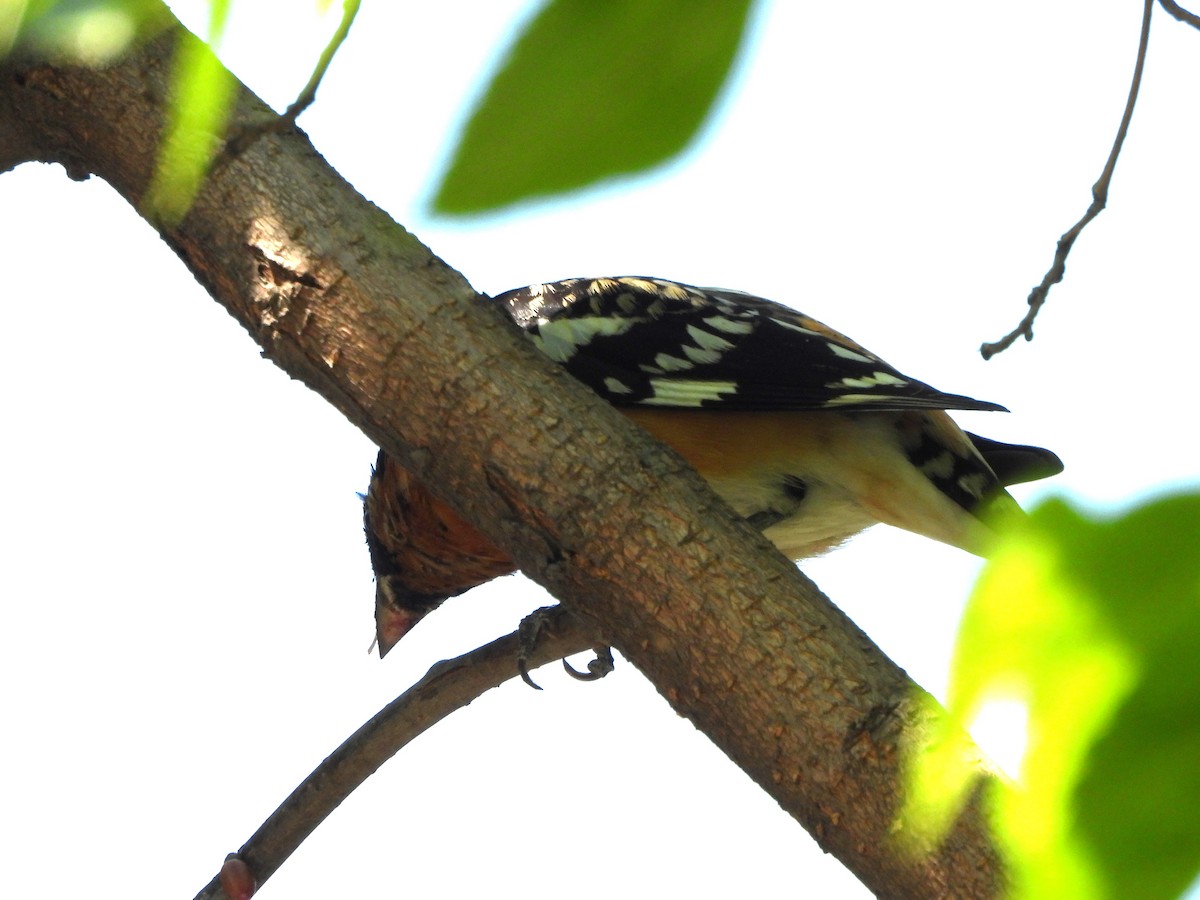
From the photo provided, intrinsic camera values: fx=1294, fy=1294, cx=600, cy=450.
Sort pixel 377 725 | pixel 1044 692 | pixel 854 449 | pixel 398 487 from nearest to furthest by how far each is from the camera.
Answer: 1. pixel 1044 692
2. pixel 377 725
3. pixel 854 449
4. pixel 398 487

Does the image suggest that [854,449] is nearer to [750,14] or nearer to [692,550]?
[692,550]

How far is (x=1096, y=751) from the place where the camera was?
53cm

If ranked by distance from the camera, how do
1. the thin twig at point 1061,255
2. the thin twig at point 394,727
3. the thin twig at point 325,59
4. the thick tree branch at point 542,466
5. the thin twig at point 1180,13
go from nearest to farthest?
the thin twig at point 325,59, the thin twig at point 1180,13, the thin twig at point 1061,255, the thick tree branch at point 542,466, the thin twig at point 394,727

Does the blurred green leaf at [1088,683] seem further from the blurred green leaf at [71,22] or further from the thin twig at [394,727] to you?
the thin twig at [394,727]

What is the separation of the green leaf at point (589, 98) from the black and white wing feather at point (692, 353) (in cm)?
313

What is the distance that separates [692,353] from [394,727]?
4.96 feet

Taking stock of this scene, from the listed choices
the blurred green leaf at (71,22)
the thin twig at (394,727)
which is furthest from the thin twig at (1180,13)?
the thin twig at (394,727)

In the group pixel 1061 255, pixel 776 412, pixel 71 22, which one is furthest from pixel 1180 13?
pixel 776 412

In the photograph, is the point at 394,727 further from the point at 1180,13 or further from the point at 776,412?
the point at 1180,13

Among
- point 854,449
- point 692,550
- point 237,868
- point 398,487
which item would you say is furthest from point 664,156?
point 398,487

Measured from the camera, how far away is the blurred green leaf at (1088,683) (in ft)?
1.72

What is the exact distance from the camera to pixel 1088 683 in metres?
0.53

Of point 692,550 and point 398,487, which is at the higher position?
point 398,487

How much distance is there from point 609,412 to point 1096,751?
7.05ft
